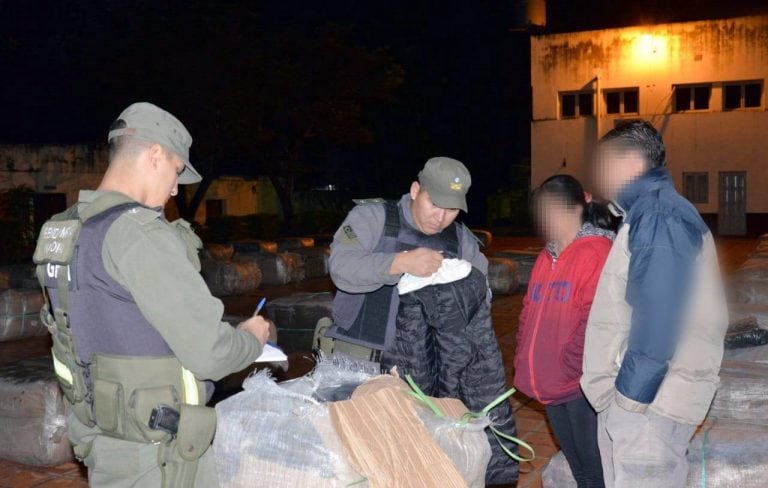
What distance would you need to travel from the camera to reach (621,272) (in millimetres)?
2729

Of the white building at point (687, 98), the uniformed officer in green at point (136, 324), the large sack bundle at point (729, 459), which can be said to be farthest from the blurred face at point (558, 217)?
the white building at point (687, 98)

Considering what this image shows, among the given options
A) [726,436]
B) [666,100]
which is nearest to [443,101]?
[666,100]

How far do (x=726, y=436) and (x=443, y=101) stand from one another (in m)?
35.4

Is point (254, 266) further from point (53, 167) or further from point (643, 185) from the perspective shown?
point (53, 167)

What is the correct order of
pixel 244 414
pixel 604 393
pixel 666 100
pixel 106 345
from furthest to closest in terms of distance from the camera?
pixel 666 100 → pixel 604 393 → pixel 244 414 → pixel 106 345

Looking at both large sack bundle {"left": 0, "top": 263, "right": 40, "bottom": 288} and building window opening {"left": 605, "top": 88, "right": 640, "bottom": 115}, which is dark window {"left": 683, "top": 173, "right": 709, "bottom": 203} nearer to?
building window opening {"left": 605, "top": 88, "right": 640, "bottom": 115}

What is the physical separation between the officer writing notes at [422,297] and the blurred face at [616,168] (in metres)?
0.83

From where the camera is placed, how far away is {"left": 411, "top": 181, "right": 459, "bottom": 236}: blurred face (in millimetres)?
3676

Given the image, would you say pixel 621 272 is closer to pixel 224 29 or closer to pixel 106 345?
pixel 106 345

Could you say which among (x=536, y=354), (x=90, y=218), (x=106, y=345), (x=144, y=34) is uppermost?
(x=144, y=34)

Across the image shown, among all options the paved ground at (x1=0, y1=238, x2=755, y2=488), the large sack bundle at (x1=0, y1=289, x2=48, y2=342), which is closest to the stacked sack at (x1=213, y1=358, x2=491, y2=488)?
the paved ground at (x1=0, y1=238, x2=755, y2=488)

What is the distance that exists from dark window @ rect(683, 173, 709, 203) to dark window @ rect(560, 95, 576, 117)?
478 cm

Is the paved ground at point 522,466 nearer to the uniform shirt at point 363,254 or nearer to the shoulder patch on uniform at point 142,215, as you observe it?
the uniform shirt at point 363,254

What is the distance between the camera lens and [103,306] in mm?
2332
